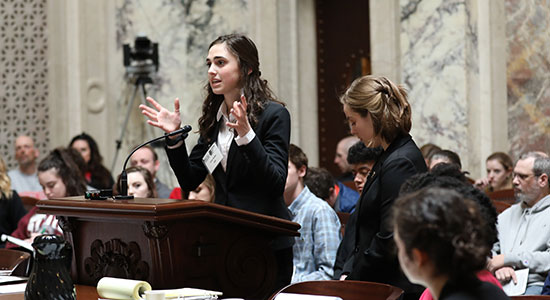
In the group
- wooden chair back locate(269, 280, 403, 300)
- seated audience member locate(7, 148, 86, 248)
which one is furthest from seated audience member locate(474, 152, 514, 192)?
wooden chair back locate(269, 280, 403, 300)

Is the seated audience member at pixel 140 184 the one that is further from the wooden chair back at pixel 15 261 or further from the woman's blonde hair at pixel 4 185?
the wooden chair back at pixel 15 261

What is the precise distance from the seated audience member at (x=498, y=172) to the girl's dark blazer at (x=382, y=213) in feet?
12.0

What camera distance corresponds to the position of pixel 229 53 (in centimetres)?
364

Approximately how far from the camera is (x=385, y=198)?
10.8 ft

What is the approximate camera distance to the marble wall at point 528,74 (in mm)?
7605

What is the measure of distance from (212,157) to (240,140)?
7.6 inches

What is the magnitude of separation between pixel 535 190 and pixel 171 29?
→ 467cm

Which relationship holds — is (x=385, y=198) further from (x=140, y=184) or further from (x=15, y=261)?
(x=140, y=184)

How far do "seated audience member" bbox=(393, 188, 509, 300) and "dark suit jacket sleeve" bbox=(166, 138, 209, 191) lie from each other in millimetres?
1642

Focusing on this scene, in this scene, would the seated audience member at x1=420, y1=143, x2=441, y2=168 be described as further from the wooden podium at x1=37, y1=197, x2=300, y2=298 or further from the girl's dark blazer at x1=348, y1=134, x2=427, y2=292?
the wooden podium at x1=37, y1=197, x2=300, y2=298

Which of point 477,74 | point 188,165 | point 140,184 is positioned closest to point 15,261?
point 188,165

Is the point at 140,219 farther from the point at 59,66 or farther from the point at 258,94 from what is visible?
the point at 59,66

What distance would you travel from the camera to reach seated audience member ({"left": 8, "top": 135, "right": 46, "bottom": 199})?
8227 mm

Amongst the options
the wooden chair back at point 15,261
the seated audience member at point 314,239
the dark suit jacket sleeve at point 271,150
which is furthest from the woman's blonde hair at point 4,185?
the dark suit jacket sleeve at point 271,150
